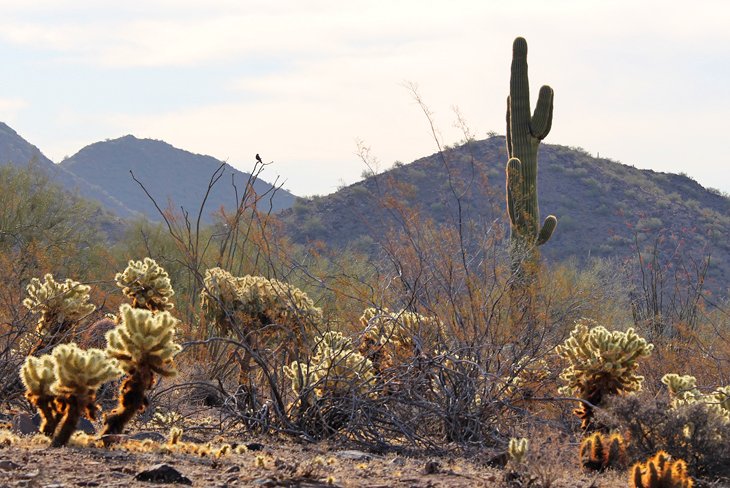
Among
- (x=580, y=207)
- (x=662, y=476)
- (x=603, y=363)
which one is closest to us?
(x=662, y=476)

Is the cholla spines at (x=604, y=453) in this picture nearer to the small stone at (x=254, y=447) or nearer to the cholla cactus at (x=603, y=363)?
the cholla cactus at (x=603, y=363)

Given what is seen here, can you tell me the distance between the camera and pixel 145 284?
25.9 ft

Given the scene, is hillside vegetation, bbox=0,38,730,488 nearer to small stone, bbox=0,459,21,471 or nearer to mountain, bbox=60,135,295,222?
small stone, bbox=0,459,21,471

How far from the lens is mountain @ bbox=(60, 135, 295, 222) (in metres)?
90.8

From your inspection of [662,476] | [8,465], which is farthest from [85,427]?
[662,476]

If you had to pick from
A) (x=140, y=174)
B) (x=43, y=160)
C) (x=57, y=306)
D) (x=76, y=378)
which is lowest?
(x=76, y=378)

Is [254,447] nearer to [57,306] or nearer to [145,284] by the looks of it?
[145,284]

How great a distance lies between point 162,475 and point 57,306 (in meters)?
3.96

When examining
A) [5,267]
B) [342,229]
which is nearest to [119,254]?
[5,267]

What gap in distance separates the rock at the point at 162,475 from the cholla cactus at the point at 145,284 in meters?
3.29

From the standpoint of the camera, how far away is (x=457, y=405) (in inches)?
265

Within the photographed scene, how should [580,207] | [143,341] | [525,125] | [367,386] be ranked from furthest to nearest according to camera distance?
1. [580,207]
2. [525,125]
3. [367,386]
4. [143,341]

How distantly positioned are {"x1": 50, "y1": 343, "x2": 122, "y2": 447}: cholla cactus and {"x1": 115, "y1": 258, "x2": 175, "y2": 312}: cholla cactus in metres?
2.60

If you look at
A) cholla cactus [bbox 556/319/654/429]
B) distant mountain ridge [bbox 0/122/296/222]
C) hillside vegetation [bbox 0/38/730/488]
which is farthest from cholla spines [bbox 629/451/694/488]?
distant mountain ridge [bbox 0/122/296/222]
